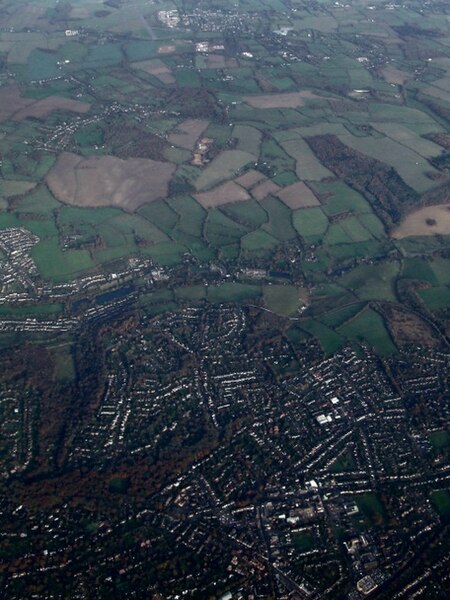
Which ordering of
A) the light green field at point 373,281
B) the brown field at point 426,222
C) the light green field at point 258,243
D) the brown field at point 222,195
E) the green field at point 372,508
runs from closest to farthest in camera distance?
the green field at point 372,508 → the light green field at point 373,281 → the light green field at point 258,243 → the brown field at point 426,222 → the brown field at point 222,195

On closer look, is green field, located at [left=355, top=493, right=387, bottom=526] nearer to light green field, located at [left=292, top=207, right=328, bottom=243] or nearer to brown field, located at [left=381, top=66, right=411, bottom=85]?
light green field, located at [left=292, top=207, right=328, bottom=243]

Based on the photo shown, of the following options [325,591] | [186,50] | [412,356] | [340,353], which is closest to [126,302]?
[340,353]

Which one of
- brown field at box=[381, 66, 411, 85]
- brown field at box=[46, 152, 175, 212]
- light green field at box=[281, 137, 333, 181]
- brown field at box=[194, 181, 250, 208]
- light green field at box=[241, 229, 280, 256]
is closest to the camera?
light green field at box=[241, 229, 280, 256]

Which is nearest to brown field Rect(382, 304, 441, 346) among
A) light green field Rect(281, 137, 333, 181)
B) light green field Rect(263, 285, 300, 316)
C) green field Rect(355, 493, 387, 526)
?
light green field Rect(263, 285, 300, 316)

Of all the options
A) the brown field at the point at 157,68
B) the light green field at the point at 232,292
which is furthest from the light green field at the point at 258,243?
the brown field at the point at 157,68

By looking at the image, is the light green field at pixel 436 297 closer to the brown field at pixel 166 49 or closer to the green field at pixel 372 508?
the green field at pixel 372 508

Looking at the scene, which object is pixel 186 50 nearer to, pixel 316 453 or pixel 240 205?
pixel 240 205
